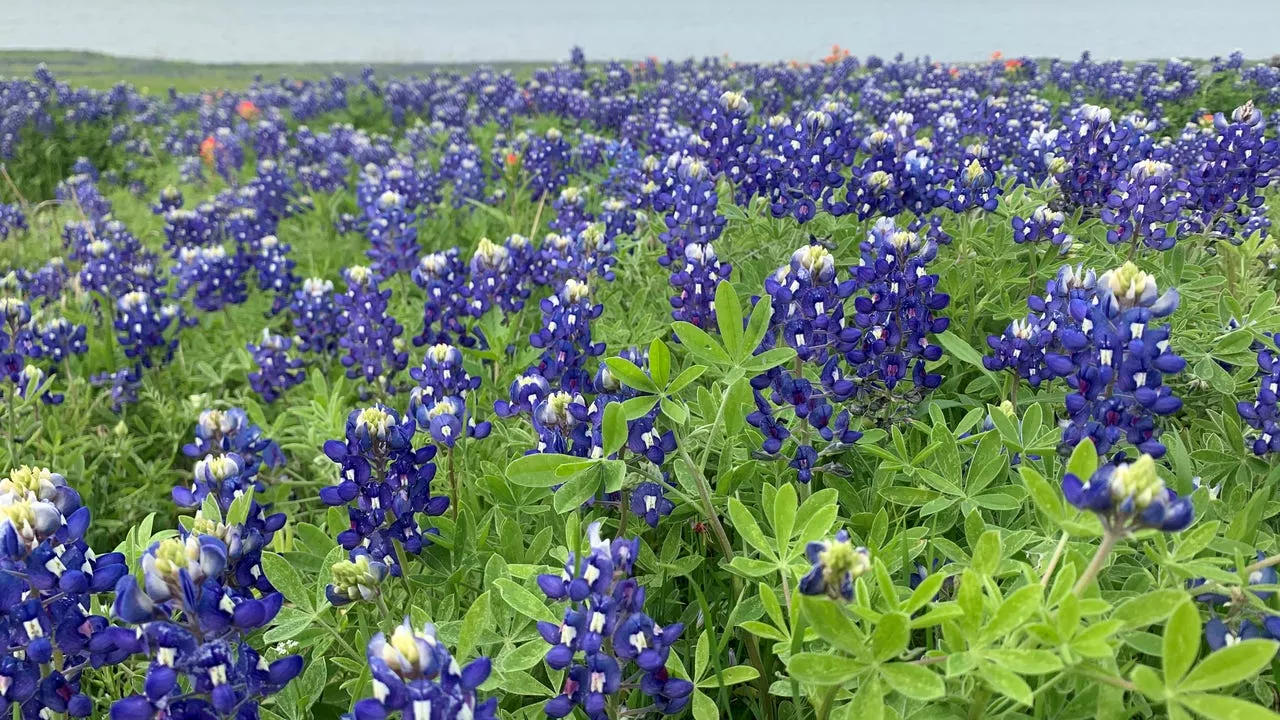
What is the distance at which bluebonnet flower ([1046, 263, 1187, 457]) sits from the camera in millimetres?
1653

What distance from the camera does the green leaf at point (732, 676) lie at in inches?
63.7

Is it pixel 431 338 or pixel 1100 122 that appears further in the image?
pixel 431 338

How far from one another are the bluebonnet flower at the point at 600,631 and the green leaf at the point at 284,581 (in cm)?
63

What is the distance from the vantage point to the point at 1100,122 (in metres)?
3.12

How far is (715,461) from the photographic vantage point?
244cm

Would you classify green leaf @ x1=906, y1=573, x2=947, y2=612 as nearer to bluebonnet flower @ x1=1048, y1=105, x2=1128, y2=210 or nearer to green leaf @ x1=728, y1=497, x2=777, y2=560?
green leaf @ x1=728, y1=497, x2=777, y2=560

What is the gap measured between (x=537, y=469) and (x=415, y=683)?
1.99 feet

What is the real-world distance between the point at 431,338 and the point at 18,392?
167 cm

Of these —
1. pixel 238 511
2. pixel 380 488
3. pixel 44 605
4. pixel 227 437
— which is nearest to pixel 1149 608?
pixel 380 488

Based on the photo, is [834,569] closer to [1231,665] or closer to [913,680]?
[913,680]

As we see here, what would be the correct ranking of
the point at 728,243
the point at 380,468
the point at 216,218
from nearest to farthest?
the point at 380,468
the point at 728,243
the point at 216,218

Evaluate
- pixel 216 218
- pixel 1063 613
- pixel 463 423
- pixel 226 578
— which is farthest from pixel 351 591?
pixel 216 218

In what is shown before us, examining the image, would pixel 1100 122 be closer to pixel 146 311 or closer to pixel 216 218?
pixel 146 311

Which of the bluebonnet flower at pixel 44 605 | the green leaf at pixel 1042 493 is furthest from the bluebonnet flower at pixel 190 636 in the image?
the green leaf at pixel 1042 493
